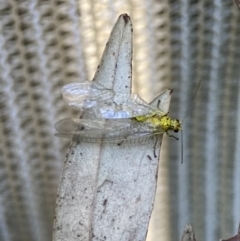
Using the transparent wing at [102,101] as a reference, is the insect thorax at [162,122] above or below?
below

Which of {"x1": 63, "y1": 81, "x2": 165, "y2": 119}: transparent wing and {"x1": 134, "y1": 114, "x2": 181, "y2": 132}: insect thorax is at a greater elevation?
{"x1": 63, "y1": 81, "x2": 165, "y2": 119}: transparent wing

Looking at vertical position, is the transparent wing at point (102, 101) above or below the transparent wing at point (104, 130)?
above
